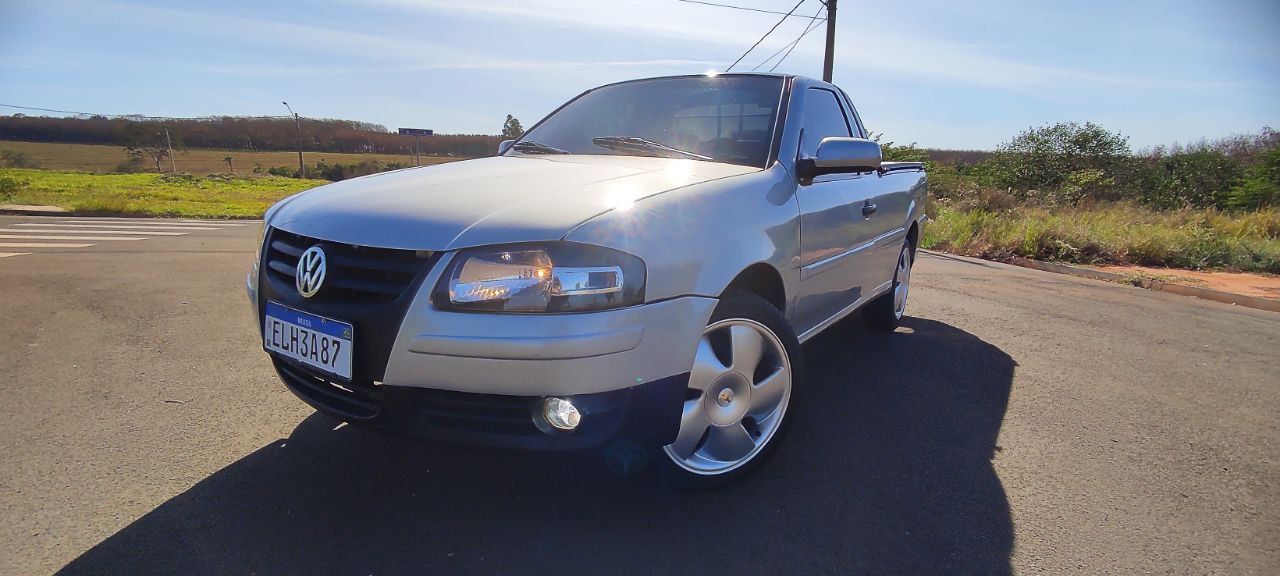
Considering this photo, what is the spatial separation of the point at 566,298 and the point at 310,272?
83 cm

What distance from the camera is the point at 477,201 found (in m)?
2.09

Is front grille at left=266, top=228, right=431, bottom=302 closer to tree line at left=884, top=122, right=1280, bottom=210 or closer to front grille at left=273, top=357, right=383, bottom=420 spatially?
front grille at left=273, top=357, right=383, bottom=420

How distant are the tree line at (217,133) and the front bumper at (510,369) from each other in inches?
2897

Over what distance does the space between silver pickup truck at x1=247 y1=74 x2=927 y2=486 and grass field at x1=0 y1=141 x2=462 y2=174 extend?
224 ft

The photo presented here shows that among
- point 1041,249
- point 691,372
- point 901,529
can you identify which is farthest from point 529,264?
point 1041,249

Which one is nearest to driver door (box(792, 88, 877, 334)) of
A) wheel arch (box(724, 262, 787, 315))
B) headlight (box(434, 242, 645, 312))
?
wheel arch (box(724, 262, 787, 315))

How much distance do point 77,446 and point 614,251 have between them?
2378 mm

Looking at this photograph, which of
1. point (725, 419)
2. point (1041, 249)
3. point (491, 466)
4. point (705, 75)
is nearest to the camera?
point (725, 419)

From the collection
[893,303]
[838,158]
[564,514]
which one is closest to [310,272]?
[564,514]

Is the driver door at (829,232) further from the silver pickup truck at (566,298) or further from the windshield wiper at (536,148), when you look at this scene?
the windshield wiper at (536,148)

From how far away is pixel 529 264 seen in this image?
6.02ft

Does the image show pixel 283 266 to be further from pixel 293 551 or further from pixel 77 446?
pixel 77 446

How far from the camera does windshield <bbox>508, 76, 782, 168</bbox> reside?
300 centimetres

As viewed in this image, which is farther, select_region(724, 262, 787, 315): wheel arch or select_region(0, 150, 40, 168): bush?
select_region(0, 150, 40, 168): bush
